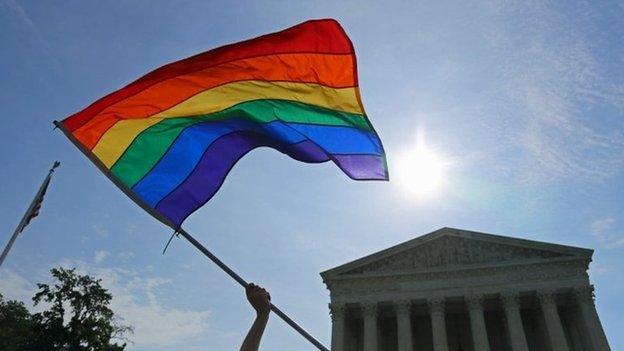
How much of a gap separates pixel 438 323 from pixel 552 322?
7.13 metres

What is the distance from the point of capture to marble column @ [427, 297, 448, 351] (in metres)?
33.2

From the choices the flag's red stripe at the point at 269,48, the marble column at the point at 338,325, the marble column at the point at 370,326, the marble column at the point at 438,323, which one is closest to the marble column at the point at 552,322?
the marble column at the point at 438,323

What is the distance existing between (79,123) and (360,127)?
4.03m

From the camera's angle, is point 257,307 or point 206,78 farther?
point 206,78

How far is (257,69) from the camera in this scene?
761cm

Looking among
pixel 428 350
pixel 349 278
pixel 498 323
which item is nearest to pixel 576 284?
pixel 498 323

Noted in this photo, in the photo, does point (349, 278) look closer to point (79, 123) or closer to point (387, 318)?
point (387, 318)

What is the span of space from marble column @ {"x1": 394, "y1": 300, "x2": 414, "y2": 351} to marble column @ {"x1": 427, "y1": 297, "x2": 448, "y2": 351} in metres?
1.54

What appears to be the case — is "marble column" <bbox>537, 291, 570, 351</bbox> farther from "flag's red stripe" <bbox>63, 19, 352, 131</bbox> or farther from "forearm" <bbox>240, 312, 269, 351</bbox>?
"forearm" <bbox>240, 312, 269, 351</bbox>

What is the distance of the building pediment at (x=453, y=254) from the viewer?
1364 inches

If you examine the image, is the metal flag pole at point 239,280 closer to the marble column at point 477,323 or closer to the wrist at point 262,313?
the wrist at point 262,313

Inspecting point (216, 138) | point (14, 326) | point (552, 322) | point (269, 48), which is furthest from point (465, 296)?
point (14, 326)

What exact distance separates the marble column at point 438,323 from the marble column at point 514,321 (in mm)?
4125

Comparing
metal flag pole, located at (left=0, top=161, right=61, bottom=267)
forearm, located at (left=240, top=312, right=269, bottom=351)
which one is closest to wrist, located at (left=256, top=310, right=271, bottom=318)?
forearm, located at (left=240, top=312, right=269, bottom=351)
